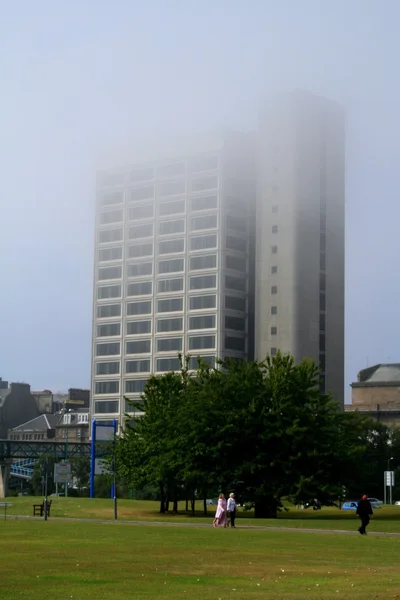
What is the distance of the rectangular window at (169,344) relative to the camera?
19388cm

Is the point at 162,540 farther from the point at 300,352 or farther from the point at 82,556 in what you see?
the point at 300,352

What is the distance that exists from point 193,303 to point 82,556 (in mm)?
162227

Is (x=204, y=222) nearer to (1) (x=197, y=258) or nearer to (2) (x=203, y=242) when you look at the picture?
(2) (x=203, y=242)

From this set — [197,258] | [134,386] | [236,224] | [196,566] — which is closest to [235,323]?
[197,258]

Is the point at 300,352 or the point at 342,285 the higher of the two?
the point at 342,285

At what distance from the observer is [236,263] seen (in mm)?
193250

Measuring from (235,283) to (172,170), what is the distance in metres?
23.2

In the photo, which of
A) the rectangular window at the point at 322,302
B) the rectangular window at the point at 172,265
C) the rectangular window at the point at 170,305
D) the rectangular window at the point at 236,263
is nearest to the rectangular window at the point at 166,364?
the rectangular window at the point at 170,305

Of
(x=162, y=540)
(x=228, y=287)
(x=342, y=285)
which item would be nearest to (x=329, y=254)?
(x=342, y=285)

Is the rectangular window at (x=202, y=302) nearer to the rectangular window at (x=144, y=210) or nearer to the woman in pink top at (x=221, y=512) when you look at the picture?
the rectangular window at (x=144, y=210)

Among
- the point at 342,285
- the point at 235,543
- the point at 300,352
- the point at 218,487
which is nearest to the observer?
the point at 235,543

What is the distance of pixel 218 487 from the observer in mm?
77750

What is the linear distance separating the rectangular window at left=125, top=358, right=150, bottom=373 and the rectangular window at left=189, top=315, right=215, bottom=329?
449 inches

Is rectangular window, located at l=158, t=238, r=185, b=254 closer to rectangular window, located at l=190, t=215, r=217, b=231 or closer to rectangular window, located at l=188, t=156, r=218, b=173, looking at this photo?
rectangular window, located at l=190, t=215, r=217, b=231
